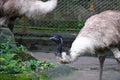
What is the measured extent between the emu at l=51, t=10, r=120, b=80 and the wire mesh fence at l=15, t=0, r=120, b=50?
2.08m

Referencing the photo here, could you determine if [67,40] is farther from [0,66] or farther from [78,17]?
[0,66]

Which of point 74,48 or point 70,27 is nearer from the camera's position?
point 74,48

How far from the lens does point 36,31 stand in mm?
8039

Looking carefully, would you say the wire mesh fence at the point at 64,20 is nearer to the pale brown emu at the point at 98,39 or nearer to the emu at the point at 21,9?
the emu at the point at 21,9

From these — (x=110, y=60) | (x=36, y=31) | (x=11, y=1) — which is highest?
(x=11, y=1)

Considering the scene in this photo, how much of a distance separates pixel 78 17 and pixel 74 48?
8.63 feet

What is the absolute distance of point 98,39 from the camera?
548cm

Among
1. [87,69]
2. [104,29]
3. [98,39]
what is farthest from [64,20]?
[98,39]

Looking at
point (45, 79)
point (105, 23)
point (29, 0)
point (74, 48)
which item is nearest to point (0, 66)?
point (45, 79)

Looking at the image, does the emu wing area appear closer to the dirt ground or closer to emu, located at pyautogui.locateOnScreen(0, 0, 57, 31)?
the dirt ground

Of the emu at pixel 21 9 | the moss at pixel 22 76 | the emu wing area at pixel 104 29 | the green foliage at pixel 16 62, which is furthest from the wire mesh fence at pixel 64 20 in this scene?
the moss at pixel 22 76

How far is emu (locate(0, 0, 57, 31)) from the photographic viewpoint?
22.2 feet

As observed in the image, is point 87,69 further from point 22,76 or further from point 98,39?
point 22,76

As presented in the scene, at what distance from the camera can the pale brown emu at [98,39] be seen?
5.39 meters
